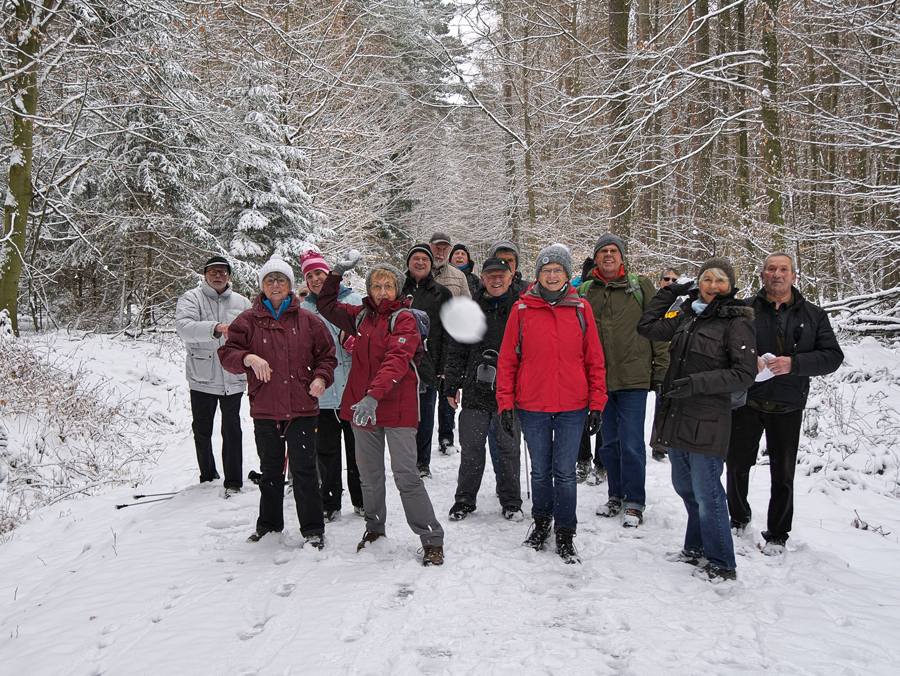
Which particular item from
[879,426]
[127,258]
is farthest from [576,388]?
[127,258]

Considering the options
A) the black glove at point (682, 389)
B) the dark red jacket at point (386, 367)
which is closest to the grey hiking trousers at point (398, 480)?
the dark red jacket at point (386, 367)

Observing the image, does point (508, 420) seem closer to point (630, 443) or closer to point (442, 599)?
point (630, 443)

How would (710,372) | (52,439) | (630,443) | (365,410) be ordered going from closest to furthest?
(710,372)
(365,410)
(630,443)
(52,439)

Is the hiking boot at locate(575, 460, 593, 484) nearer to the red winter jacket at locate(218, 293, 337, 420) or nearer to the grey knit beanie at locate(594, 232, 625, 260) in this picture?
the grey knit beanie at locate(594, 232, 625, 260)

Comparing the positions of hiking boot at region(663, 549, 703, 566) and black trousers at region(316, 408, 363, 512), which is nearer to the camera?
hiking boot at region(663, 549, 703, 566)

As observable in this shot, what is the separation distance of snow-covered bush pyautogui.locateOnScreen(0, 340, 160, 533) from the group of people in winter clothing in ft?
11.5

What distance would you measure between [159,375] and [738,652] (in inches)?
398

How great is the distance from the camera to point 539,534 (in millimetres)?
4332

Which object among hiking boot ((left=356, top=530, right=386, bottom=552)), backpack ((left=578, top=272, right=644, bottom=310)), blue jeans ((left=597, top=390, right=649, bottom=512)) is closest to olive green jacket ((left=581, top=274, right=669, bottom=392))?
backpack ((left=578, top=272, right=644, bottom=310))

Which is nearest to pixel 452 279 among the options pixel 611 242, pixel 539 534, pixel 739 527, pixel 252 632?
pixel 611 242

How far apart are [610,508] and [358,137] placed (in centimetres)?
1775

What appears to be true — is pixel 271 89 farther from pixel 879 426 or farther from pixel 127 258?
pixel 879 426

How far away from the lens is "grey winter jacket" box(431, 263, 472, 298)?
633cm

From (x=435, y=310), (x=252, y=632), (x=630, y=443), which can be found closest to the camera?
(x=252, y=632)
